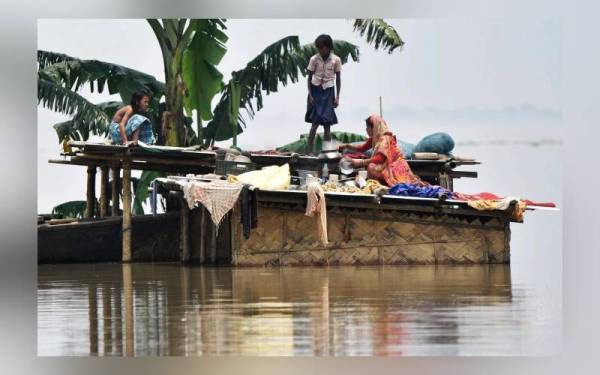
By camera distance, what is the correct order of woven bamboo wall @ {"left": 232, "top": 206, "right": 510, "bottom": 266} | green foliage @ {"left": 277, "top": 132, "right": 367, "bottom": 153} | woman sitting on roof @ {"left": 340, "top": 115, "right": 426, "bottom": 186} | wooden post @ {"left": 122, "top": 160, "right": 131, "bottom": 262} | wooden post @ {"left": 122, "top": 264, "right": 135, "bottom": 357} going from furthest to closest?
green foliage @ {"left": 277, "top": 132, "right": 367, "bottom": 153} < wooden post @ {"left": 122, "top": 160, "right": 131, "bottom": 262} < woman sitting on roof @ {"left": 340, "top": 115, "right": 426, "bottom": 186} < woven bamboo wall @ {"left": 232, "top": 206, "right": 510, "bottom": 266} < wooden post @ {"left": 122, "top": 264, "right": 135, "bottom": 357}

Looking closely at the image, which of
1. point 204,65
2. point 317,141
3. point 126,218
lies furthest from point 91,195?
point 317,141

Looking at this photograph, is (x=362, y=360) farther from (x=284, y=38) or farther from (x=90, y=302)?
(x=284, y=38)

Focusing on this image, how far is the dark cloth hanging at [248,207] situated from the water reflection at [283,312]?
1.60 feet

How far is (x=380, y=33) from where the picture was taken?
2167 cm

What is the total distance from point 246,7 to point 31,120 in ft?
8.67

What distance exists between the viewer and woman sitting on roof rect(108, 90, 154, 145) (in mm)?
18062

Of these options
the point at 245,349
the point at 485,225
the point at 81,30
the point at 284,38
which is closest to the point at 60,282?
the point at 485,225

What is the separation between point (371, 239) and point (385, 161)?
2.89ft

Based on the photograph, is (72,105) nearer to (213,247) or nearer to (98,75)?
(98,75)

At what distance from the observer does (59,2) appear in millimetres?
14297

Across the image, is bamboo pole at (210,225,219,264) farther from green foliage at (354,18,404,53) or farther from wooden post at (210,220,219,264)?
green foliage at (354,18,404,53)

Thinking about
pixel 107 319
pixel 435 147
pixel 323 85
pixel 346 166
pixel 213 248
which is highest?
pixel 323 85

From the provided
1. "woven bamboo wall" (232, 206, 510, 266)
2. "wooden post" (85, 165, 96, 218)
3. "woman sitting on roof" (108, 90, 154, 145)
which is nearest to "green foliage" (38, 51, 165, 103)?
"wooden post" (85, 165, 96, 218)

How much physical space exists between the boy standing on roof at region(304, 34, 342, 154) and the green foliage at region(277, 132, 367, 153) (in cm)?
382
